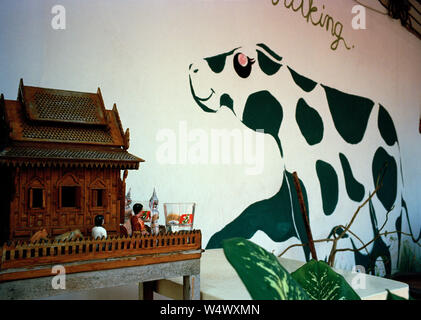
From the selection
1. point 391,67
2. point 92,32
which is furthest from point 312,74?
point 92,32

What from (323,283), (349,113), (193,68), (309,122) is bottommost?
(323,283)

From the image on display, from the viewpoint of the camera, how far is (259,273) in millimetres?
445

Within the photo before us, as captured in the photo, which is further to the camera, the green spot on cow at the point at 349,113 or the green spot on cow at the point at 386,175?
the green spot on cow at the point at 386,175

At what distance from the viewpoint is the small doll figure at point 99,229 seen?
936 mm

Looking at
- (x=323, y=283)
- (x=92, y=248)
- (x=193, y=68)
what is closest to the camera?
(x=323, y=283)

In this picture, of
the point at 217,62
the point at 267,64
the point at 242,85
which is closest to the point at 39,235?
the point at 217,62

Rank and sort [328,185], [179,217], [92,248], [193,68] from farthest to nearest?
[328,185]
[193,68]
[179,217]
[92,248]

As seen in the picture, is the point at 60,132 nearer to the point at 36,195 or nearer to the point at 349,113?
the point at 36,195

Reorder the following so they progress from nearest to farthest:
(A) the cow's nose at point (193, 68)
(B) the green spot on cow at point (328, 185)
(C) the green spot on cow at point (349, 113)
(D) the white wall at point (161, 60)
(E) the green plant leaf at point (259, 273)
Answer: (E) the green plant leaf at point (259, 273)
(D) the white wall at point (161, 60)
(A) the cow's nose at point (193, 68)
(B) the green spot on cow at point (328, 185)
(C) the green spot on cow at point (349, 113)

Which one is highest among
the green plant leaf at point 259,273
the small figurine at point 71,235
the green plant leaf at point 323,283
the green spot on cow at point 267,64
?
the green spot on cow at point 267,64

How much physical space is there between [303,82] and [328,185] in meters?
0.85

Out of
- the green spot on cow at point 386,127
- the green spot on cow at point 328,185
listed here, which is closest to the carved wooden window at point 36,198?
the green spot on cow at point 328,185

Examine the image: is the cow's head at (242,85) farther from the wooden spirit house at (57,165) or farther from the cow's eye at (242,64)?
the wooden spirit house at (57,165)

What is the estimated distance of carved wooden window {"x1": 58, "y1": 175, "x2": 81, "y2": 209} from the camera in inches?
38.8
